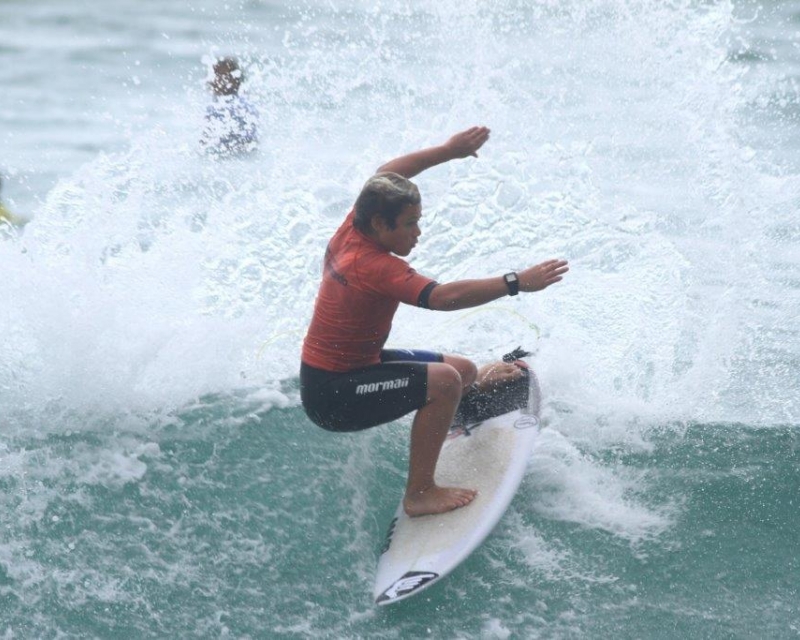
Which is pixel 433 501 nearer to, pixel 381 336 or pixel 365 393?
pixel 365 393

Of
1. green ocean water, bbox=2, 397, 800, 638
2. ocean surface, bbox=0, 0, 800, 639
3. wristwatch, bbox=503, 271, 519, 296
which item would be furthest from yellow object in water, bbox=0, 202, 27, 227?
wristwatch, bbox=503, 271, 519, 296

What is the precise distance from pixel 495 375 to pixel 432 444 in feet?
3.34

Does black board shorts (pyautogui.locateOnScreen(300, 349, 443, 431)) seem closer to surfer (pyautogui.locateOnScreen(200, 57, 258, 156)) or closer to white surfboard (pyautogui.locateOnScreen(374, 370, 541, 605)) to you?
white surfboard (pyautogui.locateOnScreen(374, 370, 541, 605))

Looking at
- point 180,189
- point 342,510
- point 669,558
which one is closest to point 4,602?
point 342,510

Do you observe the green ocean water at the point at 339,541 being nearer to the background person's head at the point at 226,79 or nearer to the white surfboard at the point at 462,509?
the white surfboard at the point at 462,509

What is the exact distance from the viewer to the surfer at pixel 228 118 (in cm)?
962

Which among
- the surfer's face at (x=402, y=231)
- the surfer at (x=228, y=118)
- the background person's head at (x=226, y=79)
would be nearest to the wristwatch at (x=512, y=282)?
the surfer's face at (x=402, y=231)

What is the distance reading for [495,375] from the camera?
5633mm

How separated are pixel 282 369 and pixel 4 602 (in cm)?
236

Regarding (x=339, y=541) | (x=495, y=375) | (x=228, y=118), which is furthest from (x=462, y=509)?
(x=228, y=118)

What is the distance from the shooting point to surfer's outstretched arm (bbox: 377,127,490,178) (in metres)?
5.06

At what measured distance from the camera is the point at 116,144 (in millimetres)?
13016

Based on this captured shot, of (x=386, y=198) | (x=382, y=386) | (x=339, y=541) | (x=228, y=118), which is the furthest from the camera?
(x=228, y=118)

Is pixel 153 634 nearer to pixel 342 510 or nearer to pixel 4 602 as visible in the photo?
pixel 4 602
